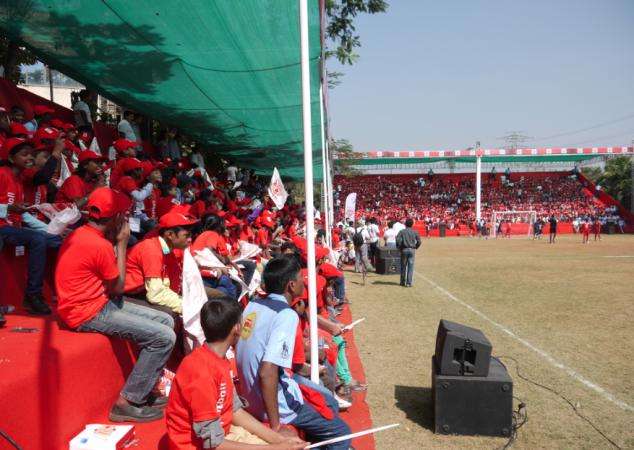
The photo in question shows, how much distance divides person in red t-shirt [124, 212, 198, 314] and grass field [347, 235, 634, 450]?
7.22ft

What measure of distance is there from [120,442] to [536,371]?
4.62 meters

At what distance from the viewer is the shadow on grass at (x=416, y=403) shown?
4512 mm

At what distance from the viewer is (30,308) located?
3.97 m

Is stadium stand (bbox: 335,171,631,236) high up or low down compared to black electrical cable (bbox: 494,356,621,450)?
up

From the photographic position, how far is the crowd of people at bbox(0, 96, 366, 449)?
2467 millimetres

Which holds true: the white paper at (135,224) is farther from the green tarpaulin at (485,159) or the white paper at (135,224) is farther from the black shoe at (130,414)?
the green tarpaulin at (485,159)

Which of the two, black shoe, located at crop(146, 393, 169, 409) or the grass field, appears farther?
the grass field

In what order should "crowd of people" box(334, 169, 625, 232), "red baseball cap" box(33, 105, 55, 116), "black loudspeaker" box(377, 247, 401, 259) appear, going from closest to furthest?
"red baseball cap" box(33, 105, 55, 116) < "black loudspeaker" box(377, 247, 401, 259) < "crowd of people" box(334, 169, 625, 232)

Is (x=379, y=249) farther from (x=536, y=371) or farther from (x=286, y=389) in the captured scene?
(x=286, y=389)

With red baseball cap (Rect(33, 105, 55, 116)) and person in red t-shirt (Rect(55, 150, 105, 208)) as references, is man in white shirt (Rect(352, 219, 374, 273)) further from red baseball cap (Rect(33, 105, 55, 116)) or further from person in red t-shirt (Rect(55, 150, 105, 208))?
person in red t-shirt (Rect(55, 150, 105, 208))

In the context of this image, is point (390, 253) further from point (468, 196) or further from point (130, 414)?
point (468, 196)

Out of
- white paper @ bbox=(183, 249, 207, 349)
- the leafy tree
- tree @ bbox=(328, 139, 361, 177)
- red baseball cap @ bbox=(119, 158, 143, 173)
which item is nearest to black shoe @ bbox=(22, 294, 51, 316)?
white paper @ bbox=(183, 249, 207, 349)

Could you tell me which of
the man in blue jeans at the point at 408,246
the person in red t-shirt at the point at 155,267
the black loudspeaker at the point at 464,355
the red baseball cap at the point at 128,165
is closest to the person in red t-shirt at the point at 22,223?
the person in red t-shirt at the point at 155,267

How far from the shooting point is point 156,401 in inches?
143
